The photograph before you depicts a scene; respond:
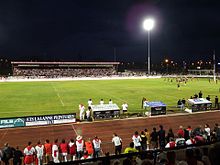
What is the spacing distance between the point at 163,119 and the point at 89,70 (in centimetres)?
10523

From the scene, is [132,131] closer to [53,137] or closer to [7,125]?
[53,137]

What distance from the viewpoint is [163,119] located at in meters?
24.0

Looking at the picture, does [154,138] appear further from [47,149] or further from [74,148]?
[47,149]

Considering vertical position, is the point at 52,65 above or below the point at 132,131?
above

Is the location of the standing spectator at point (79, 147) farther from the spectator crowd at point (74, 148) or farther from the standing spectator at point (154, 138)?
the standing spectator at point (154, 138)

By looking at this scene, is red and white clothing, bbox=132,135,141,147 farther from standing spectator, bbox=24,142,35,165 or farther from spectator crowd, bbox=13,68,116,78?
spectator crowd, bbox=13,68,116,78

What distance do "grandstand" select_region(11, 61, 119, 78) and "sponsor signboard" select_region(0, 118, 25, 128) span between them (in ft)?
305

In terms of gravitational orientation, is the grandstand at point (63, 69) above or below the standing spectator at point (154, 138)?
above

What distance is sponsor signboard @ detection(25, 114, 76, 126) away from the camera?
71.5 ft

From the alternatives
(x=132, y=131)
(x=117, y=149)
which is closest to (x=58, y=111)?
(x=132, y=131)

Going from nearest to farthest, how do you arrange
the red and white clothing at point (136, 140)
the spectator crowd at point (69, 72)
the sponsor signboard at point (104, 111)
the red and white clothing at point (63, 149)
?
the red and white clothing at point (63, 149) → the red and white clothing at point (136, 140) → the sponsor signboard at point (104, 111) → the spectator crowd at point (69, 72)

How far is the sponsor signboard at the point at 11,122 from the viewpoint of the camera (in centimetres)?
2120

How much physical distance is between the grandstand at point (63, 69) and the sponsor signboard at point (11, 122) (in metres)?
93.0

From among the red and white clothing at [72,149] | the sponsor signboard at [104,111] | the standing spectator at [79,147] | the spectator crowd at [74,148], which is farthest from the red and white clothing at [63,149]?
the sponsor signboard at [104,111]
